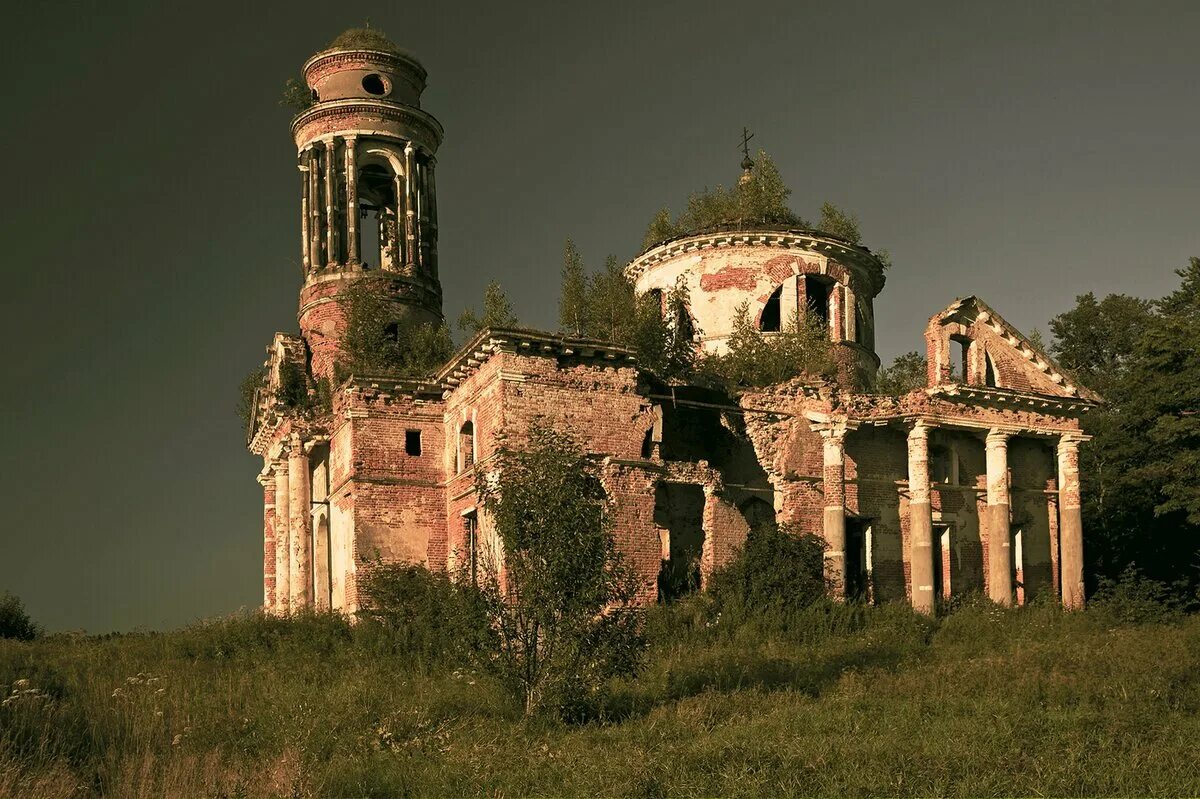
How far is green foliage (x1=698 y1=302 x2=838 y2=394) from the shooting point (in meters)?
24.3

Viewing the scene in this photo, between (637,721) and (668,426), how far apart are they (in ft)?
33.7

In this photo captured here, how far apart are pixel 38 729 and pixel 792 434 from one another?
14.6 meters

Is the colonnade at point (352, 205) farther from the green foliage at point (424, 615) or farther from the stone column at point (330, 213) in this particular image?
the green foliage at point (424, 615)

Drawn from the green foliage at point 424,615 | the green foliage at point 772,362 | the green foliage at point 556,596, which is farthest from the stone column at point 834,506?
the green foliage at point 556,596

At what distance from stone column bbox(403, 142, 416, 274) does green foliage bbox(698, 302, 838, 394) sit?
714cm

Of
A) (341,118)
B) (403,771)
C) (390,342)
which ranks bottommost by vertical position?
(403,771)

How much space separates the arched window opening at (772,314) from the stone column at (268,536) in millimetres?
11252

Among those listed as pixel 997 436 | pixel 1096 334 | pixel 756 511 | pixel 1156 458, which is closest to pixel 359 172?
pixel 756 511

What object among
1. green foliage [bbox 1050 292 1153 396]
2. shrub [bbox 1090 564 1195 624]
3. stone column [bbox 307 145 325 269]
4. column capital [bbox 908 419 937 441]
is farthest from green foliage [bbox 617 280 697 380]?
green foliage [bbox 1050 292 1153 396]

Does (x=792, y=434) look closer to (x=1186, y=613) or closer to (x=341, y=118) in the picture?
(x=1186, y=613)

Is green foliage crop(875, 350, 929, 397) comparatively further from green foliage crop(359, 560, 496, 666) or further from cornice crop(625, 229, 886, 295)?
green foliage crop(359, 560, 496, 666)

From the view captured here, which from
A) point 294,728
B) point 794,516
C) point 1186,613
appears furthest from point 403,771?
point 1186,613

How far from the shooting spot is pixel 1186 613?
80.0 ft

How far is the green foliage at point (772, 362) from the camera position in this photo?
24.3 metres
